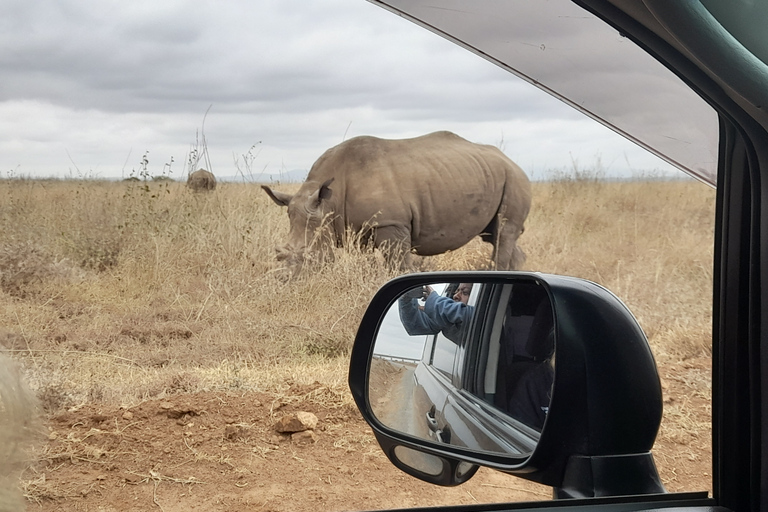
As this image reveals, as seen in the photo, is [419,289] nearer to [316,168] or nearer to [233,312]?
[233,312]

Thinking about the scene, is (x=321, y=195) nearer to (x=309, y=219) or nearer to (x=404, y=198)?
(x=309, y=219)

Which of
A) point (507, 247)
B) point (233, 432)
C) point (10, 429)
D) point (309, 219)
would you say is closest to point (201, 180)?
point (309, 219)

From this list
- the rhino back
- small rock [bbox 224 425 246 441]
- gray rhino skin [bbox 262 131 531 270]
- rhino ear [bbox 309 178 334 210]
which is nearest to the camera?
small rock [bbox 224 425 246 441]

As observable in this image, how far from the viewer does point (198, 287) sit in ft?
16.9

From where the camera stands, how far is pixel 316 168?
6523 millimetres

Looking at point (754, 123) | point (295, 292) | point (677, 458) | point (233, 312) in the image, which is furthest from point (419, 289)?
point (295, 292)

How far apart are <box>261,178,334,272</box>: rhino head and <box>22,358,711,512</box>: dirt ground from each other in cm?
264

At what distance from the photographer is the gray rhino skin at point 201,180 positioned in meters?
6.15

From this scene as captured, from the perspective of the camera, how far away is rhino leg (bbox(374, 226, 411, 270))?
6141 millimetres

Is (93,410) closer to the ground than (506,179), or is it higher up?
closer to the ground

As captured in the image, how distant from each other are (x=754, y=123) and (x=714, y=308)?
307 mm

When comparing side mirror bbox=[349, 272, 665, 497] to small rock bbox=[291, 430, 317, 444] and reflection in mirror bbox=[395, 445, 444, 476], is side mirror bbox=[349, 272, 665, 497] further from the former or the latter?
small rock bbox=[291, 430, 317, 444]

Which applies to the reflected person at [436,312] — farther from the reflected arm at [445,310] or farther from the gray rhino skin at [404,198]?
the gray rhino skin at [404,198]

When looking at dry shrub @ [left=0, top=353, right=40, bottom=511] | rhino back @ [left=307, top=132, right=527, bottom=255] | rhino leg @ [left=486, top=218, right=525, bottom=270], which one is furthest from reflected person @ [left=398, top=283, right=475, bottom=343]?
rhino leg @ [left=486, top=218, right=525, bottom=270]
